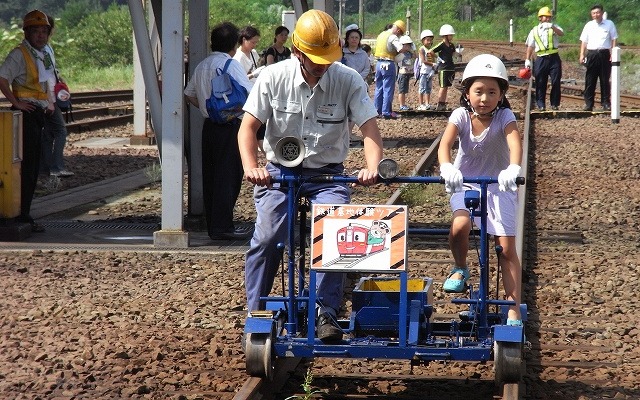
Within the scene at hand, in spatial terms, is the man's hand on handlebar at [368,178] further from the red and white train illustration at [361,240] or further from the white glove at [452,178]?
the white glove at [452,178]

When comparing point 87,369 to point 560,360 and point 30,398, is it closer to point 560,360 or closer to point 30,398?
point 30,398

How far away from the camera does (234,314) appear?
754 cm

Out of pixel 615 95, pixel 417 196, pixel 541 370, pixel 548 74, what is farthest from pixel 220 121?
pixel 548 74

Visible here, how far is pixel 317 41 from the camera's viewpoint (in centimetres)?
571

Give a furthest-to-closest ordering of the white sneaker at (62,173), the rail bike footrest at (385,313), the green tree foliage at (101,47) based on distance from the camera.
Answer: the green tree foliage at (101,47) < the white sneaker at (62,173) < the rail bike footrest at (385,313)

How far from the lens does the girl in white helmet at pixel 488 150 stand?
19.6ft

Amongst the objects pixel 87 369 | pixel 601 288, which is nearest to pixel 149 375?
pixel 87 369

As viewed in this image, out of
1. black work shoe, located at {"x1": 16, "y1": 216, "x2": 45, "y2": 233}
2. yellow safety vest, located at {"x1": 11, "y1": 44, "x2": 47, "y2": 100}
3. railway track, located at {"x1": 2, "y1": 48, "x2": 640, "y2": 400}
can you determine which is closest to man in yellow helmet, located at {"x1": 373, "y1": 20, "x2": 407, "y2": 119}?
yellow safety vest, located at {"x1": 11, "y1": 44, "x2": 47, "y2": 100}

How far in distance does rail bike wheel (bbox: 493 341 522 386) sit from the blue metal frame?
4 centimetres

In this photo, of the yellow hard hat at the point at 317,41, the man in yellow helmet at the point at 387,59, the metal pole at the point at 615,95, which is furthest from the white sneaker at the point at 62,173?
the metal pole at the point at 615,95

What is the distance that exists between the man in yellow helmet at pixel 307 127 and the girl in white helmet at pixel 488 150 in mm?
487

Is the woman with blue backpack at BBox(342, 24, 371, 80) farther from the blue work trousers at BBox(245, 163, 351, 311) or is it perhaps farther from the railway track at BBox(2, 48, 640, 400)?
the blue work trousers at BBox(245, 163, 351, 311)

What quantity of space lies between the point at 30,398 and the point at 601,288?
431cm

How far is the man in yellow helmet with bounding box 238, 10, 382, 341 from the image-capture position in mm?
5859
